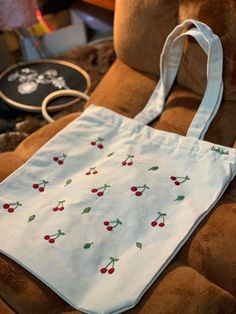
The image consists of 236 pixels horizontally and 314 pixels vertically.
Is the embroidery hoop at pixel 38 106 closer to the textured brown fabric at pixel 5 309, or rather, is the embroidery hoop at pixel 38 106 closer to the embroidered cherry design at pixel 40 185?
the embroidered cherry design at pixel 40 185

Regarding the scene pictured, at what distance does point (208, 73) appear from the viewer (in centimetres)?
96

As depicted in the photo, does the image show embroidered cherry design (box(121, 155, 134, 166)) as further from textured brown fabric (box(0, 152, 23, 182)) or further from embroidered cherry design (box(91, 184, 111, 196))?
textured brown fabric (box(0, 152, 23, 182))

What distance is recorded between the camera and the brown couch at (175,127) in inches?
27.9

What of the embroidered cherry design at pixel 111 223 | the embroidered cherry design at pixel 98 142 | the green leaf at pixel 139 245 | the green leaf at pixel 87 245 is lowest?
the green leaf at pixel 87 245

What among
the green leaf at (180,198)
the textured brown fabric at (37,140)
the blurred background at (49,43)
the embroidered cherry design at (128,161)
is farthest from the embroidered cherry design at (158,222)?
the blurred background at (49,43)

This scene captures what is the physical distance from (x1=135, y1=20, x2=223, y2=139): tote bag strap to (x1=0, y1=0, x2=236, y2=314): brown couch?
0.02 metres

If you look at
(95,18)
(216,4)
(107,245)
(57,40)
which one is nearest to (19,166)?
(107,245)

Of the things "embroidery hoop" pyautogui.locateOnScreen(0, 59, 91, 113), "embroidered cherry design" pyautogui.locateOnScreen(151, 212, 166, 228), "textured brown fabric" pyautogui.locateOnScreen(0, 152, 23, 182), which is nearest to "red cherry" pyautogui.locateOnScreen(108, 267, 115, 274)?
"embroidered cherry design" pyautogui.locateOnScreen(151, 212, 166, 228)

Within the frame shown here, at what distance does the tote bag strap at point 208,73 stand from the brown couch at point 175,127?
0.02 m

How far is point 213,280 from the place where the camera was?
2.49 feet

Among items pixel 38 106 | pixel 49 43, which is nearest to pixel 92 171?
pixel 38 106

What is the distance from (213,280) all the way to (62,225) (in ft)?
0.99

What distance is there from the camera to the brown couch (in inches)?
27.9

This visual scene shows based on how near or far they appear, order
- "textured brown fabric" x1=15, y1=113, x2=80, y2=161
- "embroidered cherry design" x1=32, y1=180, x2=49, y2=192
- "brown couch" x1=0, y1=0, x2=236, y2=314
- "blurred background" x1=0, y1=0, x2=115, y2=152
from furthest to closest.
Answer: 1. "blurred background" x1=0, y1=0, x2=115, y2=152
2. "textured brown fabric" x1=15, y1=113, x2=80, y2=161
3. "embroidered cherry design" x1=32, y1=180, x2=49, y2=192
4. "brown couch" x1=0, y1=0, x2=236, y2=314
